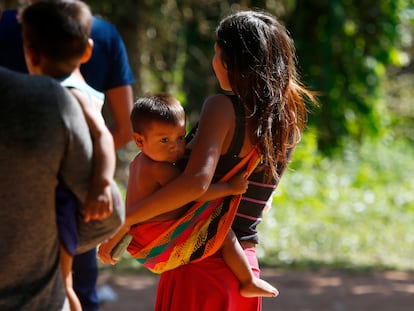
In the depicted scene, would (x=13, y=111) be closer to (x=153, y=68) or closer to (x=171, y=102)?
(x=171, y=102)

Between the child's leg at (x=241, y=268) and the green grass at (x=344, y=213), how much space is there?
4979 millimetres

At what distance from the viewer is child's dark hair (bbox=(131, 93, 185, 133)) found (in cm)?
287

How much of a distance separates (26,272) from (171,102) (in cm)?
85

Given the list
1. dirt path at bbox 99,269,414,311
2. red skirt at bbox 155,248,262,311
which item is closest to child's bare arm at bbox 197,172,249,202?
red skirt at bbox 155,248,262,311

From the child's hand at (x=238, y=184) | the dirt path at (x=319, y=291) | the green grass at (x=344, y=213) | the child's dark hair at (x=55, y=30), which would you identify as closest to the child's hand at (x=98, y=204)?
the child's dark hair at (x=55, y=30)

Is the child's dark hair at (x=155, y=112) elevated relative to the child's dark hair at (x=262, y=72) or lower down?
lower down

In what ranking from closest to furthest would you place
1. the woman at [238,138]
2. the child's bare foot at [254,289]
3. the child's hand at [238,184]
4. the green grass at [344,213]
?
the woman at [238,138] → the child's hand at [238,184] → the child's bare foot at [254,289] → the green grass at [344,213]

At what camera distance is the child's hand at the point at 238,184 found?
2.91 metres

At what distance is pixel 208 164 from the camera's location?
2.79 m

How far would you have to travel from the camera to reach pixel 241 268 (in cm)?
301

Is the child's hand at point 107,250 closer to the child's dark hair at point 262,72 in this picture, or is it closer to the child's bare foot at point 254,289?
the child's bare foot at point 254,289

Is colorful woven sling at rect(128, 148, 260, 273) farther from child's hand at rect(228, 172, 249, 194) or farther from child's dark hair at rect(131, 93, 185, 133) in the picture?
child's dark hair at rect(131, 93, 185, 133)

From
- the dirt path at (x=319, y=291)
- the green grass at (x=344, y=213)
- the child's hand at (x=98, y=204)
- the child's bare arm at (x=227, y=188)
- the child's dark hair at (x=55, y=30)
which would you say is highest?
the child's dark hair at (x=55, y=30)

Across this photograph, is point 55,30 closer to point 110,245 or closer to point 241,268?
point 110,245
